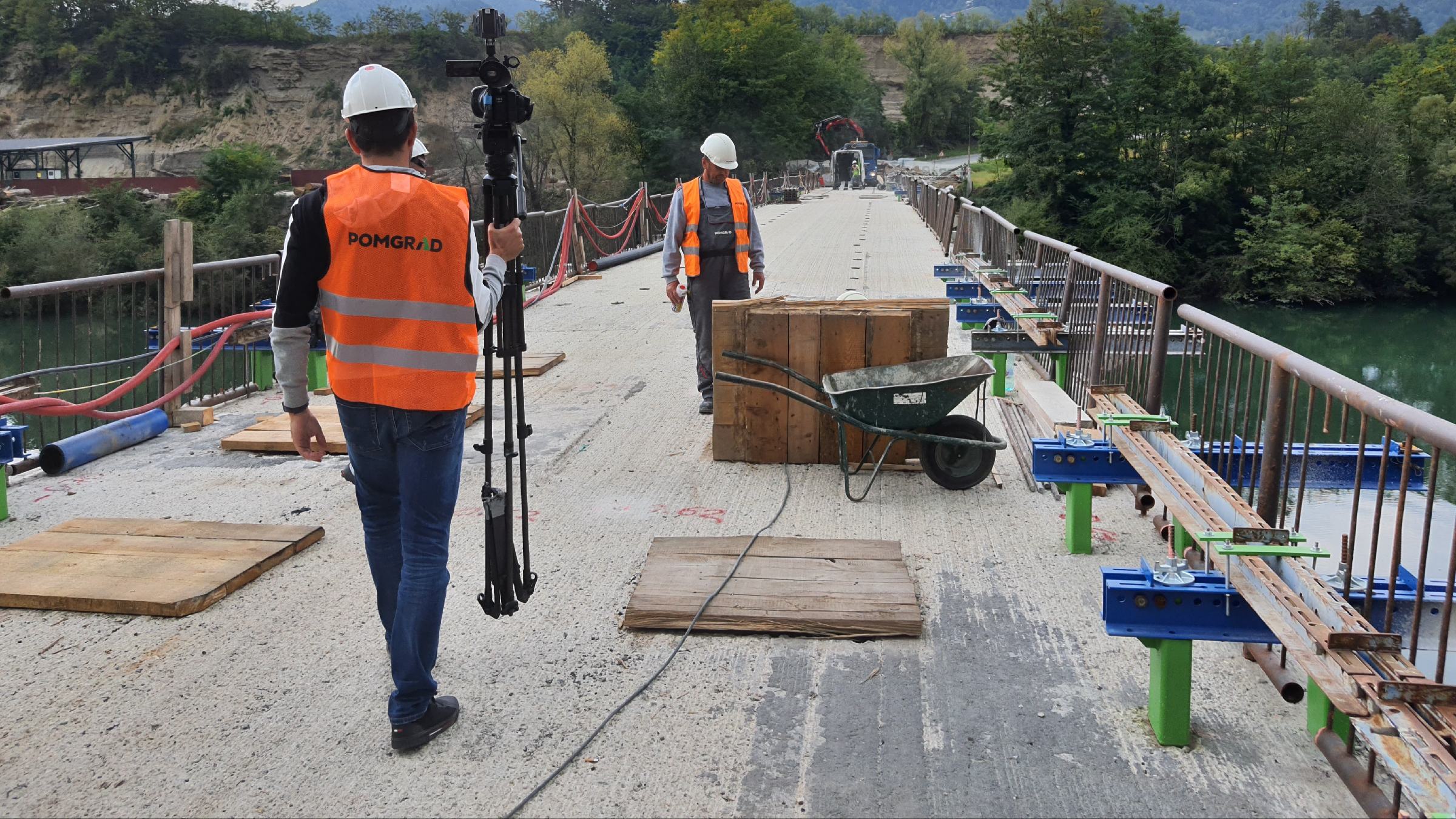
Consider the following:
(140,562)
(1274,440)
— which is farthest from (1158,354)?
(140,562)

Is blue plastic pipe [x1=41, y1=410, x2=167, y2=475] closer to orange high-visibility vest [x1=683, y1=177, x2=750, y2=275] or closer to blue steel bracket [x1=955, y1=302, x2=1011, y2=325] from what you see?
orange high-visibility vest [x1=683, y1=177, x2=750, y2=275]

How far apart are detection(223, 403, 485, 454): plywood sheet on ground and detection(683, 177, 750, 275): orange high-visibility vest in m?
1.91

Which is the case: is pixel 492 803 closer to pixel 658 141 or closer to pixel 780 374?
pixel 780 374

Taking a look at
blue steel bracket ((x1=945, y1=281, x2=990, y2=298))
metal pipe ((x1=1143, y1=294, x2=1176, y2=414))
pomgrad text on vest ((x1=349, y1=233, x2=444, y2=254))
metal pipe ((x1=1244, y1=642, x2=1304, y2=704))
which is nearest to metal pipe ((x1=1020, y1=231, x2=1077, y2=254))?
blue steel bracket ((x1=945, y1=281, x2=990, y2=298))

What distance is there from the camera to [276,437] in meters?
8.03

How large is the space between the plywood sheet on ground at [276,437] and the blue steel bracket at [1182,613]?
4851 millimetres

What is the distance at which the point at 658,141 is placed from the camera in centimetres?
8094

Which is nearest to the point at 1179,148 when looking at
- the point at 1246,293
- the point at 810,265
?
the point at 1246,293

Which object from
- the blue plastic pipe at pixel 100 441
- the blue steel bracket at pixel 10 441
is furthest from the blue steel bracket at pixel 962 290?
the blue steel bracket at pixel 10 441

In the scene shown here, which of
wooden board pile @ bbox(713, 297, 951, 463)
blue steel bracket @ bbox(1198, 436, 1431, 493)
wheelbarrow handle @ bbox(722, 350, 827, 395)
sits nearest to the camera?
blue steel bracket @ bbox(1198, 436, 1431, 493)

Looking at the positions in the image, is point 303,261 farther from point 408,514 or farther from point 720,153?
point 720,153

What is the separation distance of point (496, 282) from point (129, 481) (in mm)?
4661

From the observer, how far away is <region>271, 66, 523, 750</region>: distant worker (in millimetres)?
3508

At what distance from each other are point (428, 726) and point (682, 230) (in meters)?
5.32
